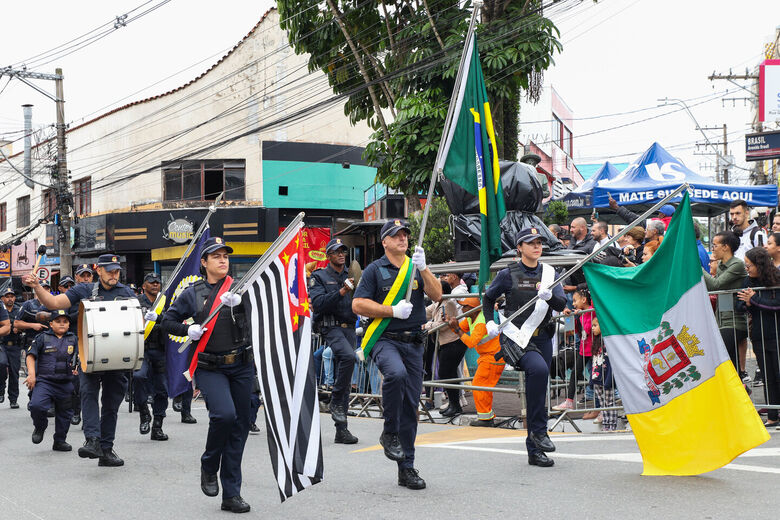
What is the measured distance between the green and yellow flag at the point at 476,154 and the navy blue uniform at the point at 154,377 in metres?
4.49

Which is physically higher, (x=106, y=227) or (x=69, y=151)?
(x=69, y=151)

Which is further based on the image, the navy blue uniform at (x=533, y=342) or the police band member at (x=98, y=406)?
the police band member at (x=98, y=406)

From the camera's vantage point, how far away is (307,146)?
104ft

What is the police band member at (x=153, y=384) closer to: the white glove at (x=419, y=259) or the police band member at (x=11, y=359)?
the white glove at (x=419, y=259)

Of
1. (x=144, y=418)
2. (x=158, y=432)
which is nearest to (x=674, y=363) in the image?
(x=158, y=432)

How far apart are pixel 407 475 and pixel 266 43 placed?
92.3ft

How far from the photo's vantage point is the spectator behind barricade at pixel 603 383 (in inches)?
373

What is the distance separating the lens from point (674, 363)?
6812 mm

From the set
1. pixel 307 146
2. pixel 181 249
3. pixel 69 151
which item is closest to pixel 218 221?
pixel 181 249

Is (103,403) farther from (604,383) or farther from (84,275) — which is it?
(604,383)

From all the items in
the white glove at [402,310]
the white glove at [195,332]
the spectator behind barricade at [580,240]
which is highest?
the spectator behind barricade at [580,240]

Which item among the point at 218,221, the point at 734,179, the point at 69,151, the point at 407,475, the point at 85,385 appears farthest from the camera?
the point at 734,179

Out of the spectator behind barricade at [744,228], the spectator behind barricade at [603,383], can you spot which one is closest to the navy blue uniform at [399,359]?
the spectator behind barricade at [603,383]

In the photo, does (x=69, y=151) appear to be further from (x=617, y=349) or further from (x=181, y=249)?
(x=617, y=349)
